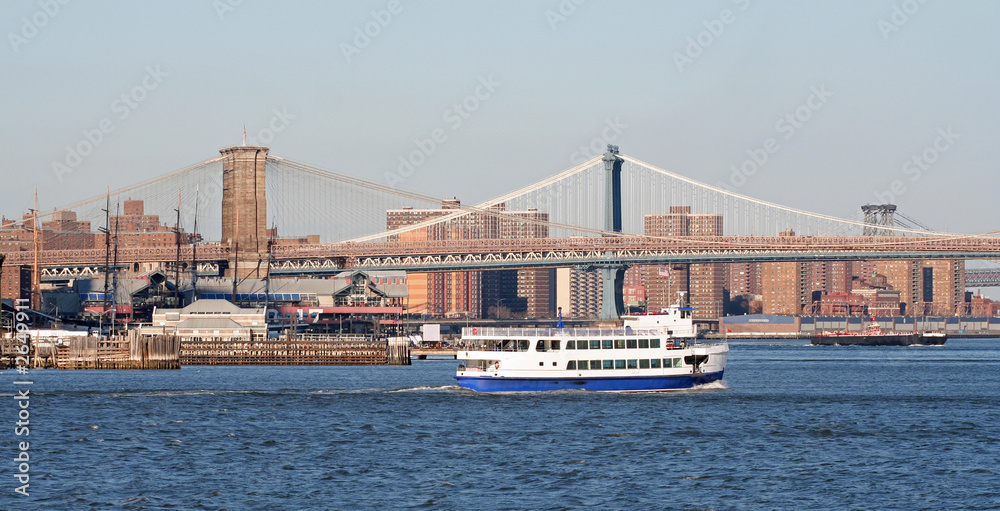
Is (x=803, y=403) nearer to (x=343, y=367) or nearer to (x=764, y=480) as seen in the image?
(x=764, y=480)

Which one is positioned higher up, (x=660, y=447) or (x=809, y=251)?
(x=809, y=251)

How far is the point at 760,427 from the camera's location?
46125mm

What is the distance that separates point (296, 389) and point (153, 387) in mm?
7139

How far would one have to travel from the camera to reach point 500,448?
40844mm

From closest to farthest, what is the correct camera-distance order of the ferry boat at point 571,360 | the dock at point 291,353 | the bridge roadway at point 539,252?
the ferry boat at point 571,360
the dock at point 291,353
the bridge roadway at point 539,252

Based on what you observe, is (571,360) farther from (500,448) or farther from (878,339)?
(878,339)

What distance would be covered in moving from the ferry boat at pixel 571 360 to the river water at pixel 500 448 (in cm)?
84

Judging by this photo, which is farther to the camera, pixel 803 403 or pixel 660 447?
pixel 803 403

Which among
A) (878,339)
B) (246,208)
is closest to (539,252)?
(246,208)

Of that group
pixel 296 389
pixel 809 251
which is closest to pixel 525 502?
pixel 296 389

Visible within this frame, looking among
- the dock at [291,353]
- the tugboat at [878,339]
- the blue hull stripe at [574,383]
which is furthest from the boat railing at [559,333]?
the tugboat at [878,339]

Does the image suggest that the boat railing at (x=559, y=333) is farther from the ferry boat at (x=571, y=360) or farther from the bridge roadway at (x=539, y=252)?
the bridge roadway at (x=539, y=252)

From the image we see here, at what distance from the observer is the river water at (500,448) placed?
33.0m

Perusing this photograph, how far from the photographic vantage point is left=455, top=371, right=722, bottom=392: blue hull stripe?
56938mm
